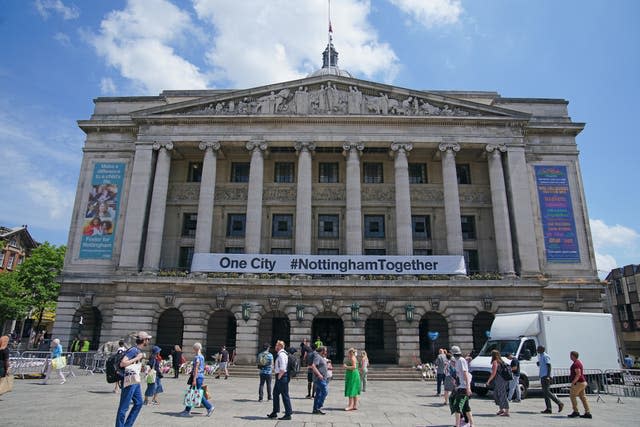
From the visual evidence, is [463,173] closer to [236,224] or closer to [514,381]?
[236,224]

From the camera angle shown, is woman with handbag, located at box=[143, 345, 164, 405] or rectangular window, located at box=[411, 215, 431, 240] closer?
woman with handbag, located at box=[143, 345, 164, 405]

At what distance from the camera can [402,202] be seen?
32.4m

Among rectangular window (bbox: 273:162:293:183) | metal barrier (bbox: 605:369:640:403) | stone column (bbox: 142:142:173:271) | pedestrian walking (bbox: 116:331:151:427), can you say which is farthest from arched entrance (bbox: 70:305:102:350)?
metal barrier (bbox: 605:369:640:403)

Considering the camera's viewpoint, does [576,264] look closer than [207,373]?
No

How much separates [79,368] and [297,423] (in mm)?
20344

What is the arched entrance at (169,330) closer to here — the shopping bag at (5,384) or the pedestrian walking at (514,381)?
the shopping bag at (5,384)

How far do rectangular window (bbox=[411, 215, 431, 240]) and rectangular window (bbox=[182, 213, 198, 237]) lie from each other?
17.9 meters

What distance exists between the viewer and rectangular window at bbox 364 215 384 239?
34781 mm

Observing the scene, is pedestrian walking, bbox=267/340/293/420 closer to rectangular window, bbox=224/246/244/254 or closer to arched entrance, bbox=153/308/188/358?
arched entrance, bbox=153/308/188/358

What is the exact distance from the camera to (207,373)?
24969 millimetres

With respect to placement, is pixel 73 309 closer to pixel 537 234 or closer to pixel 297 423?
pixel 297 423

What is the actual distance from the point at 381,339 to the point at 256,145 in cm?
1776

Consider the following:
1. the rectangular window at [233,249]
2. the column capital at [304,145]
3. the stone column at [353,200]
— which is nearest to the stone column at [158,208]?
the rectangular window at [233,249]

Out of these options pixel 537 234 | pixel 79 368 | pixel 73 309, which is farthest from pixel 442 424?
pixel 73 309
